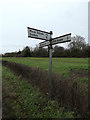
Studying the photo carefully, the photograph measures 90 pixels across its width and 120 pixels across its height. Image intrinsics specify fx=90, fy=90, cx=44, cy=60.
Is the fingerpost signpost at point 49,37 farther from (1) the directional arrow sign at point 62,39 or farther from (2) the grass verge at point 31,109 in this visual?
(2) the grass verge at point 31,109

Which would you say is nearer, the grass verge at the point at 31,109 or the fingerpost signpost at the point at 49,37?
the grass verge at the point at 31,109

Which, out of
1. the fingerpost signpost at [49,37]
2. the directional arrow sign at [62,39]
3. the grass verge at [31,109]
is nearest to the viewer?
the grass verge at [31,109]

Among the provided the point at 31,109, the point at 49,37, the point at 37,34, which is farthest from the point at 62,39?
the point at 31,109

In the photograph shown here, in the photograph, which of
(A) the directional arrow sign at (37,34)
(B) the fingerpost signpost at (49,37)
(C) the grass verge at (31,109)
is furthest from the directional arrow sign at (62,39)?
(C) the grass verge at (31,109)

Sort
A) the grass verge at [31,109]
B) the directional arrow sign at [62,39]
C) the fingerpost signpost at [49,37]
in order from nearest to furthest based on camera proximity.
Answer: the grass verge at [31,109]
the directional arrow sign at [62,39]
the fingerpost signpost at [49,37]

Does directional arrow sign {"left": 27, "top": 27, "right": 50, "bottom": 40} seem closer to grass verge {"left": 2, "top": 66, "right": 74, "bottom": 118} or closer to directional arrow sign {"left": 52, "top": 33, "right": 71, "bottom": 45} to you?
directional arrow sign {"left": 52, "top": 33, "right": 71, "bottom": 45}

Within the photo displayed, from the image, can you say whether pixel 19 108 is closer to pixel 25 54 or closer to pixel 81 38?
pixel 81 38

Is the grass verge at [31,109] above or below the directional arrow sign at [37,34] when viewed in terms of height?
below

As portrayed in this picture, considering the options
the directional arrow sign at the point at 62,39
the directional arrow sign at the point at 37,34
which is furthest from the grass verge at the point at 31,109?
the directional arrow sign at the point at 37,34

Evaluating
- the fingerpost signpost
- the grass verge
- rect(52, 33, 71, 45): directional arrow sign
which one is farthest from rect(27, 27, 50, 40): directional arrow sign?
the grass verge

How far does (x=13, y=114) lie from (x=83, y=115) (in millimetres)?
1898

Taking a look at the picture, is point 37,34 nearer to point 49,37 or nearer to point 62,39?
point 49,37

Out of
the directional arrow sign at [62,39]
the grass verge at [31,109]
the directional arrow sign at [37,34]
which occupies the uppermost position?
the directional arrow sign at [37,34]

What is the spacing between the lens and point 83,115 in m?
2.33
